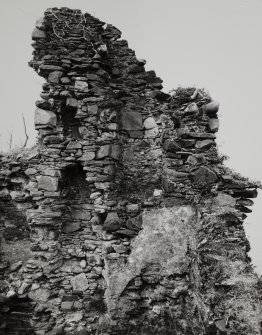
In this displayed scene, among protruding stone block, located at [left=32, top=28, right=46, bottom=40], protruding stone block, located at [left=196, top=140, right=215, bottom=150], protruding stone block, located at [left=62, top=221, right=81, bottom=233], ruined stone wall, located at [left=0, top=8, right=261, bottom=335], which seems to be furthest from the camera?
protruding stone block, located at [left=32, top=28, right=46, bottom=40]

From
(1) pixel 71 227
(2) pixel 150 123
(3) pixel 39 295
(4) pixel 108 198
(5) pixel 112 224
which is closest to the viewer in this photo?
(3) pixel 39 295

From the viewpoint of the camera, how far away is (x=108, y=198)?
5.84 metres

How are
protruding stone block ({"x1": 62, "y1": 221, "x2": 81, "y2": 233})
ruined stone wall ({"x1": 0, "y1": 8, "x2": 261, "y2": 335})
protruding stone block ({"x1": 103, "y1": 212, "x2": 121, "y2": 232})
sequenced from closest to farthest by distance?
1. ruined stone wall ({"x1": 0, "y1": 8, "x2": 261, "y2": 335})
2. protruding stone block ({"x1": 103, "y1": 212, "x2": 121, "y2": 232})
3. protruding stone block ({"x1": 62, "y1": 221, "x2": 81, "y2": 233})

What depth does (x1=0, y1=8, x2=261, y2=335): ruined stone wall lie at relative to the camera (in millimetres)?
5090

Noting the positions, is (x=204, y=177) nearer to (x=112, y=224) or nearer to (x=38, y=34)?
(x=112, y=224)

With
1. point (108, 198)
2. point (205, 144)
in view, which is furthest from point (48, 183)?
point (205, 144)

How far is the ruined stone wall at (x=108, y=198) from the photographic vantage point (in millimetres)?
5090

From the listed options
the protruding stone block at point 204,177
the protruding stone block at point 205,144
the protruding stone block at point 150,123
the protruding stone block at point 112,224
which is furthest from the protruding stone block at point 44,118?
the protruding stone block at point 204,177

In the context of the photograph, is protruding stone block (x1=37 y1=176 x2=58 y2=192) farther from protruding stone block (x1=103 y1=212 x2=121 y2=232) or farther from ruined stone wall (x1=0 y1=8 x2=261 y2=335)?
protruding stone block (x1=103 y1=212 x2=121 y2=232)

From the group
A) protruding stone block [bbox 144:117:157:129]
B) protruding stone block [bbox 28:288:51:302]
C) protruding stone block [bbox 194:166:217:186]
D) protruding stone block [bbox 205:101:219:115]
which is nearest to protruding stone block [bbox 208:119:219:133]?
protruding stone block [bbox 205:101:219:115]

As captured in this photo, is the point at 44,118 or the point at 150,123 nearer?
the point at 44,118

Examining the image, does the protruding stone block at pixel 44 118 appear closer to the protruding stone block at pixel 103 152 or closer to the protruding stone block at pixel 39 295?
the protruding stone block at pixel 103 152

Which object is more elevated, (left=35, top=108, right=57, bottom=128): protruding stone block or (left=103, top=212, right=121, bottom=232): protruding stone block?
(left=35, top=108, right=57, bottom=128): protruding stone block

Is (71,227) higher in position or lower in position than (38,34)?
lower
